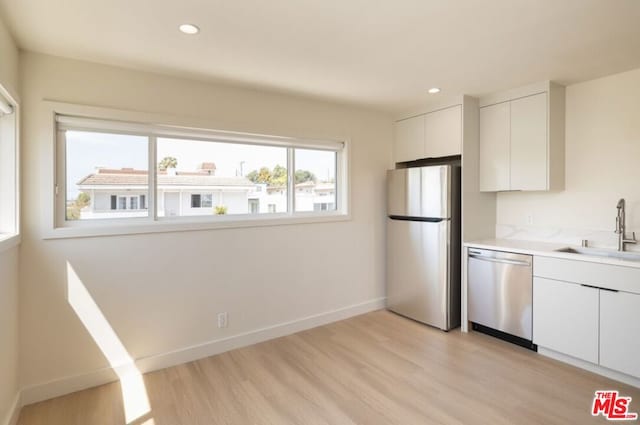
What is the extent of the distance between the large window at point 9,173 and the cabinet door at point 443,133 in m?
3.56

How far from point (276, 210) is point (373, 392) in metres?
1.89

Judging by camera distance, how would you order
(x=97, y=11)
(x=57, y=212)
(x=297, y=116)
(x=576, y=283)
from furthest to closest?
(x=297, y=116) → (x=576, y=283) → (x=57, y=212) → (x=97, y=11)

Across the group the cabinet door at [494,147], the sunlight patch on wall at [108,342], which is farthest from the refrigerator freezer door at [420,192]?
the sunlight patch on wall at [108,342]

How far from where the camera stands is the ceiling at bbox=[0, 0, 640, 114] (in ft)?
6.10

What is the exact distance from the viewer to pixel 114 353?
8.57 ft

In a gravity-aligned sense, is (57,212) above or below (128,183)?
below

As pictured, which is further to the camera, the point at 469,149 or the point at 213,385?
the point at 469,149

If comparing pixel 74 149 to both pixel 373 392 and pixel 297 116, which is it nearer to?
pixel 297 116

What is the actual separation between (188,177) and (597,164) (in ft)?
11.9

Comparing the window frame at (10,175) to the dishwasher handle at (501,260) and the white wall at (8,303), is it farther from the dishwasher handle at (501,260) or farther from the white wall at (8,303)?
the dishwasher handle at (501,260)

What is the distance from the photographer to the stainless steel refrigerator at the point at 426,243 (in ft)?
11.4

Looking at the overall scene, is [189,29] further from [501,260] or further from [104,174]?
[501,260]

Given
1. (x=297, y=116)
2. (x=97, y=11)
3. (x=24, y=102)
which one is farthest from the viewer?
(x=297, y=116)

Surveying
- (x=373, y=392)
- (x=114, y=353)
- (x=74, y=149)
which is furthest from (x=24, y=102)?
(x=373, y=392)
